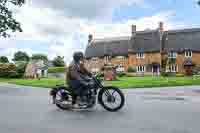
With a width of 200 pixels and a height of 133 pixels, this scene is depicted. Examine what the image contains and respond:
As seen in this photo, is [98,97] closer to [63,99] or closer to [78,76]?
[78,76]

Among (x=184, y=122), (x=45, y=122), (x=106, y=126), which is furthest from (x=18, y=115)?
(x=184, y=122)

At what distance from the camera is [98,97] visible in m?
9.80

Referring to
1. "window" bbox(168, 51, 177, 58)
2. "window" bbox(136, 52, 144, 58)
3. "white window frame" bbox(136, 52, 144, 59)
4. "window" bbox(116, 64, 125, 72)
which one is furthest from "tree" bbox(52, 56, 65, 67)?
"window" bbox(168, 51, 177, 58)

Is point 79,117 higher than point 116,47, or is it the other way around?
point 116,47

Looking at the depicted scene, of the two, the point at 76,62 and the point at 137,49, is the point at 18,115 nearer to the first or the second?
the point at 76,62

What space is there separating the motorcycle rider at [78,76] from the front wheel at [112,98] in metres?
0.53

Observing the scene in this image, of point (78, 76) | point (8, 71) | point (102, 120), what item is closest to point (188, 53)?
point (8, 71)

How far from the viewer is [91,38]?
83.1 m

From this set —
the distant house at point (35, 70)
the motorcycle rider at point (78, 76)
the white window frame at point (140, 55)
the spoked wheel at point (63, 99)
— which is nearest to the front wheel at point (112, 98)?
the motorcycle rider at point (78, 76)

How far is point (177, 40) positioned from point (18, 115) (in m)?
60.6

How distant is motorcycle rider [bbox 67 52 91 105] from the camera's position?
32.4 feet

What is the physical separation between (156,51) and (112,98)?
5928 centimetres

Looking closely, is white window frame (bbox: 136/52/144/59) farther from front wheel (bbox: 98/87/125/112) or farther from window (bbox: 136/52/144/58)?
front wheel (bbox: 98/87/125/112)

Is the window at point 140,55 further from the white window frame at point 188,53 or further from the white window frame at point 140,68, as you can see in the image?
the white window frame at point 188,53
